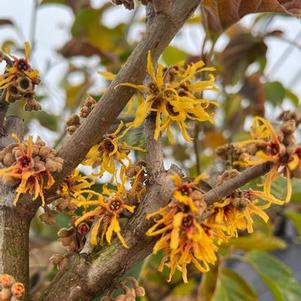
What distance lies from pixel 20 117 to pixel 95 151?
76 millimetres

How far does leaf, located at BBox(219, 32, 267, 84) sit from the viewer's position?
861mm

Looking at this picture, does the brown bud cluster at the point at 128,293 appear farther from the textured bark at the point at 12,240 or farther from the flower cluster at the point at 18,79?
the flower cluster at the point at 18,79

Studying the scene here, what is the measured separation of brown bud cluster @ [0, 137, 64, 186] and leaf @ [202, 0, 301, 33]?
0.24 meters

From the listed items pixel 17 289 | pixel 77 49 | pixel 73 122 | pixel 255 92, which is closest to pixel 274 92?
pixel 255 92

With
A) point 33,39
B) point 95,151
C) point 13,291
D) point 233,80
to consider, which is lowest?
point 13,291

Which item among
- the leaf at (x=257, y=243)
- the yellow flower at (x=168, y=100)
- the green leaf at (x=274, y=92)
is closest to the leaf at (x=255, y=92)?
the green leaf at (x=274, y=92)

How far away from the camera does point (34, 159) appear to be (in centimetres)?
42

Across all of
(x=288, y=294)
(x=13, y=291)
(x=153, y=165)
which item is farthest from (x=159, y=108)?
(x=288, y=294)

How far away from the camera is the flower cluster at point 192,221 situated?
0.38m

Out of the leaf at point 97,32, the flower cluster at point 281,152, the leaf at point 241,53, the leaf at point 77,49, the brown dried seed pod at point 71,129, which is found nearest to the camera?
the flower cluster at point 281,152

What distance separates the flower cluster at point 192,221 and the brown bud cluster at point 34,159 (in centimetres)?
8

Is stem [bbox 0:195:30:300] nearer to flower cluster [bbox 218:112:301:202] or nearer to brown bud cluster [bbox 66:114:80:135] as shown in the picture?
brown bud cluster [bbox 66:114:80:135]

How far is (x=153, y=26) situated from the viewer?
1.34 feet

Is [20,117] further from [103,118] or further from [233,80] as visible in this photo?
[233,80]
